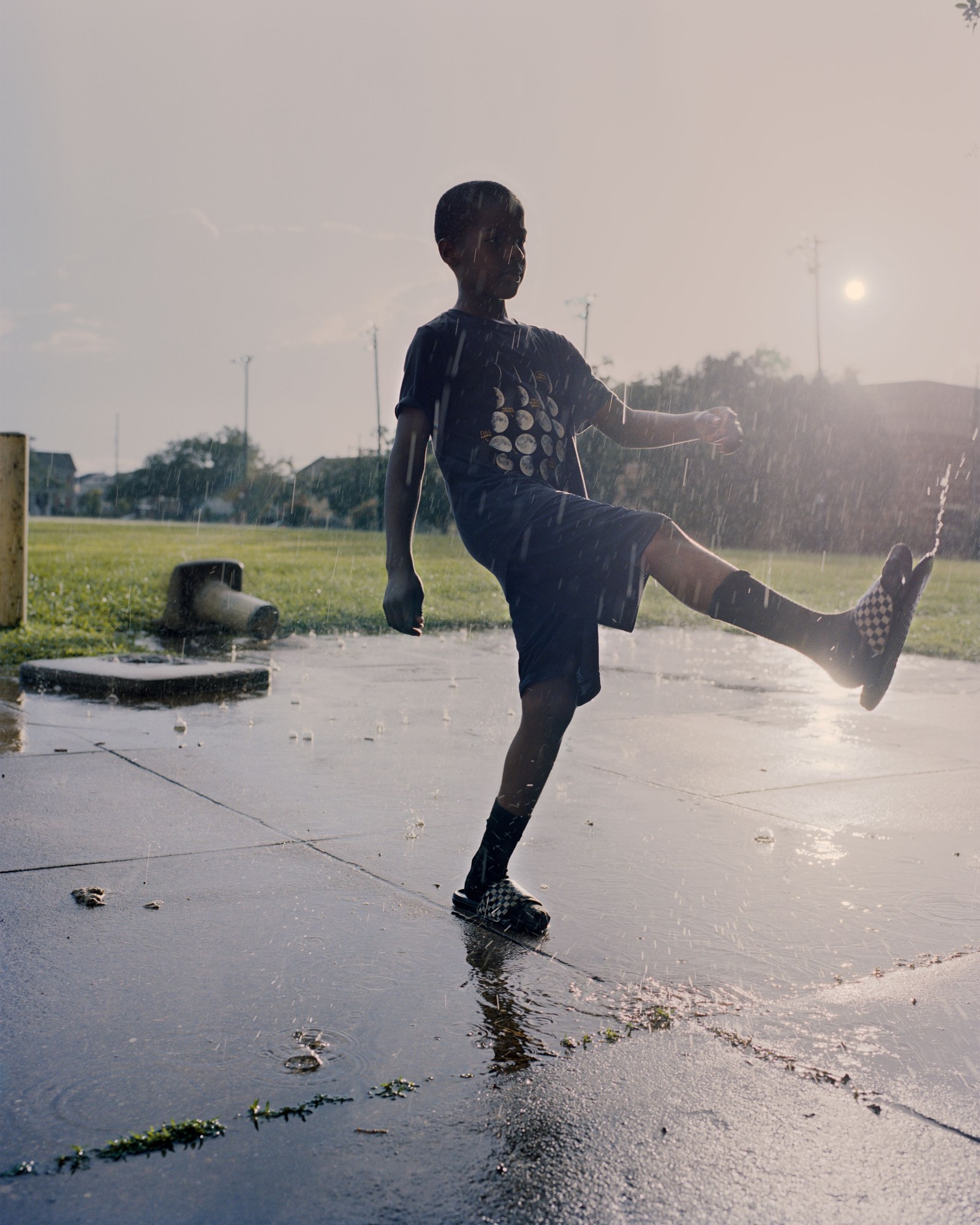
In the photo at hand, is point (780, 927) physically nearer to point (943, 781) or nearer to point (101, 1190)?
point (101, 1190)

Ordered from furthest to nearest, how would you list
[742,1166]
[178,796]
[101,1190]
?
[178,796]
[742,1166]
[101,1190]

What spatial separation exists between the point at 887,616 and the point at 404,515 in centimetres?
115

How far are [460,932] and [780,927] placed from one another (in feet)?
2.49

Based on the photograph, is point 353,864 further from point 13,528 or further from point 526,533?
point 13,528

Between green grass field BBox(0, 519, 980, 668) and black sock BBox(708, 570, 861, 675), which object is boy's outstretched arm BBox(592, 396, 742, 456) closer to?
black sock BBox(708, 570, 861, 675)

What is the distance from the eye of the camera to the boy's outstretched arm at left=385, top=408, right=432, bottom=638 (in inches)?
109

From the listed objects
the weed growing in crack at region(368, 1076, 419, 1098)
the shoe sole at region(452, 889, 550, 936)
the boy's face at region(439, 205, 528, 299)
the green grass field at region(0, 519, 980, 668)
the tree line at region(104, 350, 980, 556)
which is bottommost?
the weed growing in crack at region(368, 1076, 419, 1098)

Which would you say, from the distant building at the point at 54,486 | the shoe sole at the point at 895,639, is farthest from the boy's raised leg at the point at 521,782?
the distant building at the point at 54,486

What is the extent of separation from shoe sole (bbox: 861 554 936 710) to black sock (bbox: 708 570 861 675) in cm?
8

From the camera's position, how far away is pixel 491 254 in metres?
2.93

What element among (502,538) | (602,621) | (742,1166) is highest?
(502,538)

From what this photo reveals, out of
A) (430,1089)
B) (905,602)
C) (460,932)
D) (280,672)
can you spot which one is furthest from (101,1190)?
(280,672)

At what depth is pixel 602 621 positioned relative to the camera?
2.83 metres

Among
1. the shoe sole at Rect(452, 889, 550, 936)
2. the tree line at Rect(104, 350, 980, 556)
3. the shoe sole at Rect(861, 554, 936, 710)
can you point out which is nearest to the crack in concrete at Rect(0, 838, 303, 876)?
the shoe sole at Rect(452, 889, 550, 936)
